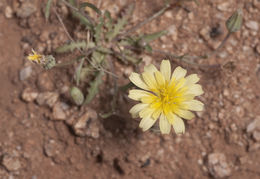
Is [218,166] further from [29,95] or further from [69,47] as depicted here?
[29,95]

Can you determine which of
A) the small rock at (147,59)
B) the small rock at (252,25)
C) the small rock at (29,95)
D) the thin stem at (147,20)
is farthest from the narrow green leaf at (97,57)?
the small rock at (252,25)

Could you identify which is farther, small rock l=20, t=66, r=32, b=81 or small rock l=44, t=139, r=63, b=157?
small rock l=20, t=66, r=32, b=81

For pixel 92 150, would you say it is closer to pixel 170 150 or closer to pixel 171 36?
pixel 170 150

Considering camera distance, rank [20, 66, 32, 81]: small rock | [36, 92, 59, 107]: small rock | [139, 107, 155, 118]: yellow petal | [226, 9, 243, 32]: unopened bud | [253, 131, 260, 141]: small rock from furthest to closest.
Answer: [20, 66, 32, 81]: small rock
[36, 92, 59, 107]: small rock
[253, 131, 260, 141]: small rock
[226, 9, 243, 32]: unopened bud
[139, 107, 155, 118]: yellow petal

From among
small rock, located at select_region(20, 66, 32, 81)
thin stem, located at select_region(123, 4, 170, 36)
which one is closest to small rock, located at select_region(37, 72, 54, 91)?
small rock, located at select_region(20, 66, 32, 81)

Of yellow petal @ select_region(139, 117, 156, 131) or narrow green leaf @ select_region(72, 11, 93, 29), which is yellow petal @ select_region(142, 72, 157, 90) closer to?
yellow petal @ select_region(139, 117, 156, 131)

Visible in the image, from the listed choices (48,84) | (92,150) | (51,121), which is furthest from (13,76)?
(92,150)

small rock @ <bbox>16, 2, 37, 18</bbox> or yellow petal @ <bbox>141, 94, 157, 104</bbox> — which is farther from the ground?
small rock @ <bbox>16, 2, 37, 18</bbox>
